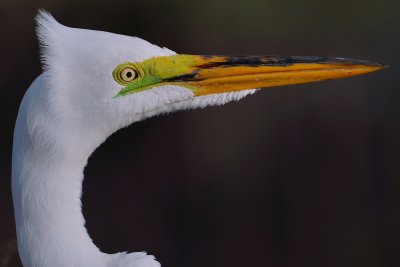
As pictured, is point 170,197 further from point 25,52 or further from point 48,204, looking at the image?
point 48,204

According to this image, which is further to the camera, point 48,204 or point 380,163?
point 380,163

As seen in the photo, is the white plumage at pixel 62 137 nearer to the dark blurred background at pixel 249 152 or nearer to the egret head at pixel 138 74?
the egret head at pixel 138 74

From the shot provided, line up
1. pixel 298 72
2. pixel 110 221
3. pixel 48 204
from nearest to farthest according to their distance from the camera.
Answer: pixel 48 204
pixel 298 72
pixel 110 221

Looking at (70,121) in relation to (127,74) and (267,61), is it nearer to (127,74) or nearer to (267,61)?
(127,74)

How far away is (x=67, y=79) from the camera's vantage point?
3.09 m

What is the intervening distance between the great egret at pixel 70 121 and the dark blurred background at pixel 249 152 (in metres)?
3.84

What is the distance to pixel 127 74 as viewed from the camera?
10.5 feet

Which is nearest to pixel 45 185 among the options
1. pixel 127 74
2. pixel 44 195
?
pixel 44 195

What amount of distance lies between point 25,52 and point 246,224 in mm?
2206

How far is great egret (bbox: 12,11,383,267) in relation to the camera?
306 centimetres

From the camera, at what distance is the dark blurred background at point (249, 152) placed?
7.20 metres

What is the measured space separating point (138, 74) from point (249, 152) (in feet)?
14.3

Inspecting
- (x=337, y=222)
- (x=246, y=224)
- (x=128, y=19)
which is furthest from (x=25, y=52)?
(x=337, y=222)

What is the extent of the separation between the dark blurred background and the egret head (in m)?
3.73
